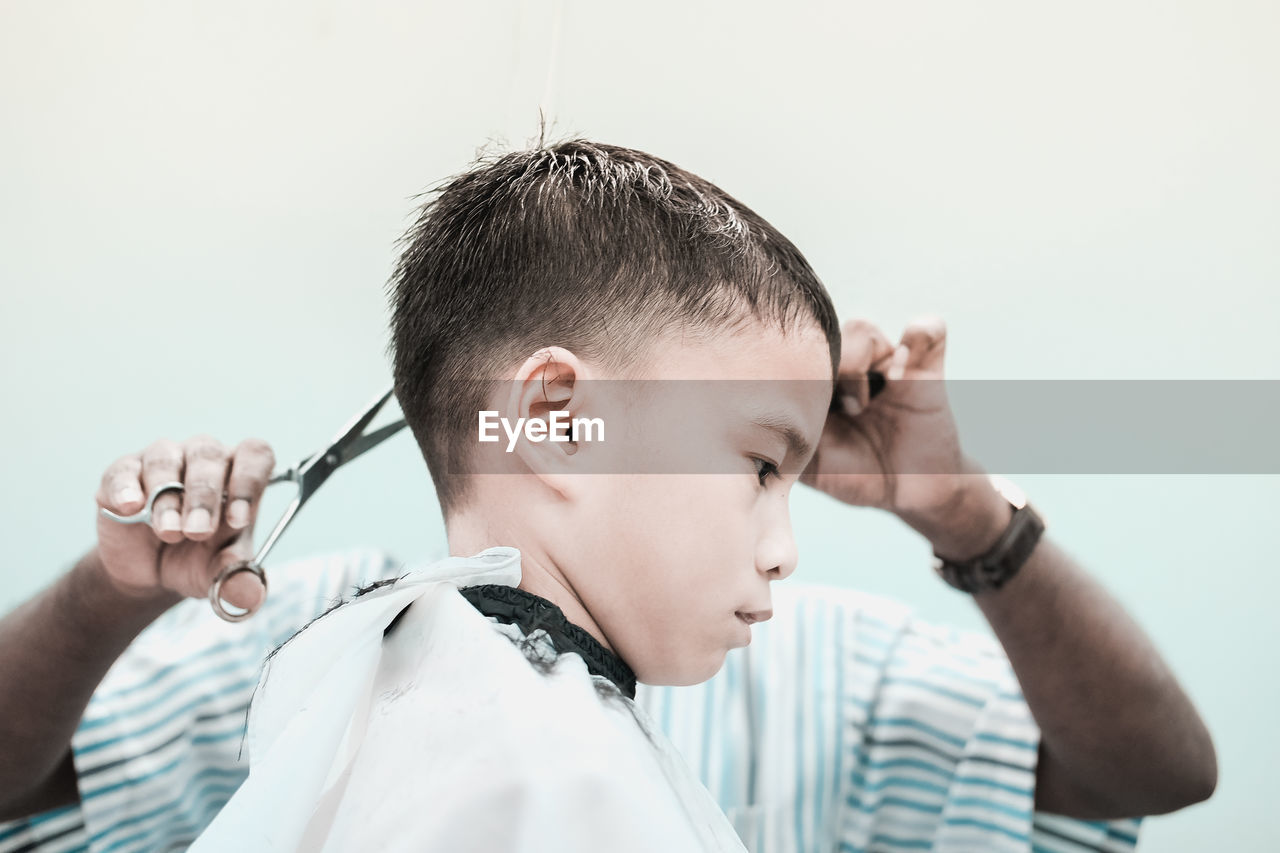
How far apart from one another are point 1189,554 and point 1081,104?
22.1 inches

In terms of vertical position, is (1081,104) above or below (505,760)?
above

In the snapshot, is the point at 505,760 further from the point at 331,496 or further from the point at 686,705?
the point at 331,496

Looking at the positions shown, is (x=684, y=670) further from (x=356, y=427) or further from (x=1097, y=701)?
(x=1097, y=701)

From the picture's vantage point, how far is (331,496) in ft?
4.24

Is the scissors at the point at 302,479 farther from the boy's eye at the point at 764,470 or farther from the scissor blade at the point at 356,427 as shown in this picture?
the boy's eye at the point at 764,470

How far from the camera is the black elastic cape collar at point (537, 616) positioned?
1.88 ft

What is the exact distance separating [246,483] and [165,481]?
0.06 m

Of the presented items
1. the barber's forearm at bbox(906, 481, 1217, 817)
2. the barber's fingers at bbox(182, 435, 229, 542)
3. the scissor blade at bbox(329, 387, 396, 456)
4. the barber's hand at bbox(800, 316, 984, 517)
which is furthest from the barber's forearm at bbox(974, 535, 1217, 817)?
the barber's fingers at bbox(182, 435, 229, 542)

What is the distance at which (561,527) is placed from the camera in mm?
617

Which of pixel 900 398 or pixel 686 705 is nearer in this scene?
pixel 900 398

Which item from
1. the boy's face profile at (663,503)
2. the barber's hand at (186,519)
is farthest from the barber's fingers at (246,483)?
the boy's face profile at (663,503)

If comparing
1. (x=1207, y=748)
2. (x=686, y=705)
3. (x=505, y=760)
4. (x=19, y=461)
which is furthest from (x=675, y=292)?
(x=19, y=461)

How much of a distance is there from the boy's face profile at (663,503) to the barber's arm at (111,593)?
10.6 inches

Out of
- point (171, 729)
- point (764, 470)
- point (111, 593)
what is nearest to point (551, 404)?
point (764, 470)
